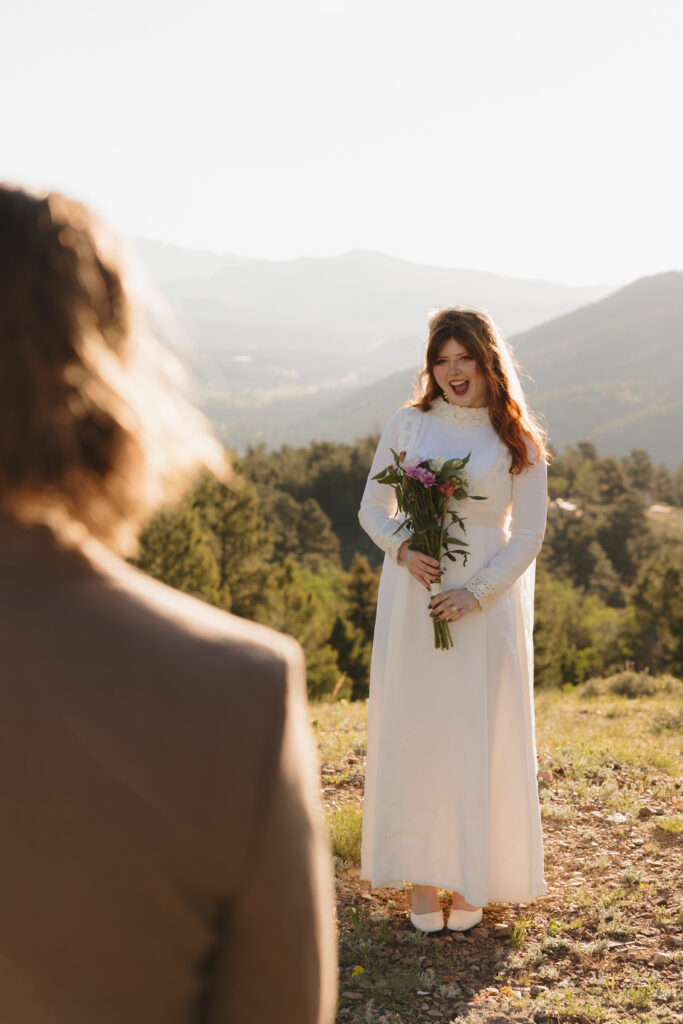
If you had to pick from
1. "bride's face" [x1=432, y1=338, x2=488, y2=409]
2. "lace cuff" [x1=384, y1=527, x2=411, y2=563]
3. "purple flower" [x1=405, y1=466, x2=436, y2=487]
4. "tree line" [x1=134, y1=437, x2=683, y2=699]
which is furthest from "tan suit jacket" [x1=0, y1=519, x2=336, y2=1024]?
"tree line" [x1=134, y1=437, x2=683, y2=699]

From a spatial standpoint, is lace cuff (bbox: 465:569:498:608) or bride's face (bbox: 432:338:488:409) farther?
bride's face (bbox: 432:338:488:409)

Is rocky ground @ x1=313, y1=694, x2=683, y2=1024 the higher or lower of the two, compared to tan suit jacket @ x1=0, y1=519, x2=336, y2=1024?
lower

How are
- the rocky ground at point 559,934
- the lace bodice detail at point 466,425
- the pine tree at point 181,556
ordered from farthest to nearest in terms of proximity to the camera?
the pine tree at point 181,556 → the lace bodice detail at point 466,425 → the rocky ground at point 559,934

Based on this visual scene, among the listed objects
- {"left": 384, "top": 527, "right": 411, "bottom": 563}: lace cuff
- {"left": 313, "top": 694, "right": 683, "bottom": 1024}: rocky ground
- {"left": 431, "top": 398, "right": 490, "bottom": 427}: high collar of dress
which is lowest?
{"left": 313, "top": 694, "right": 683, "bottom": 1024}: rocky ground

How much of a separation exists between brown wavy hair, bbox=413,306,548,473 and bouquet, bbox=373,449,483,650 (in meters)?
0.26

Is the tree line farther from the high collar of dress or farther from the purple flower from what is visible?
the purple flower

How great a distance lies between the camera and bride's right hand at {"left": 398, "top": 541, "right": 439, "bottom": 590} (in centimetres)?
412

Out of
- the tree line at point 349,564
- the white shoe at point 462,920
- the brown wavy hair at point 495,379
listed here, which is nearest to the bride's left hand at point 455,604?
the brown wavy hair at point 495,379

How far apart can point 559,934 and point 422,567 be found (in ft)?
6.08

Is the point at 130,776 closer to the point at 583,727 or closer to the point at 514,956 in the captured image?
the point at 514,956

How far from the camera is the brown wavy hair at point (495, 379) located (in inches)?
167

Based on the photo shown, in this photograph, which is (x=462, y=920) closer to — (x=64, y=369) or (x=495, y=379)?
(x=495, y=379)

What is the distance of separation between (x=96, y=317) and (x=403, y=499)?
3.34 m

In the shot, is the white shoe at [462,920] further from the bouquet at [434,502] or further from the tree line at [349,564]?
the tree line at [349,564]
